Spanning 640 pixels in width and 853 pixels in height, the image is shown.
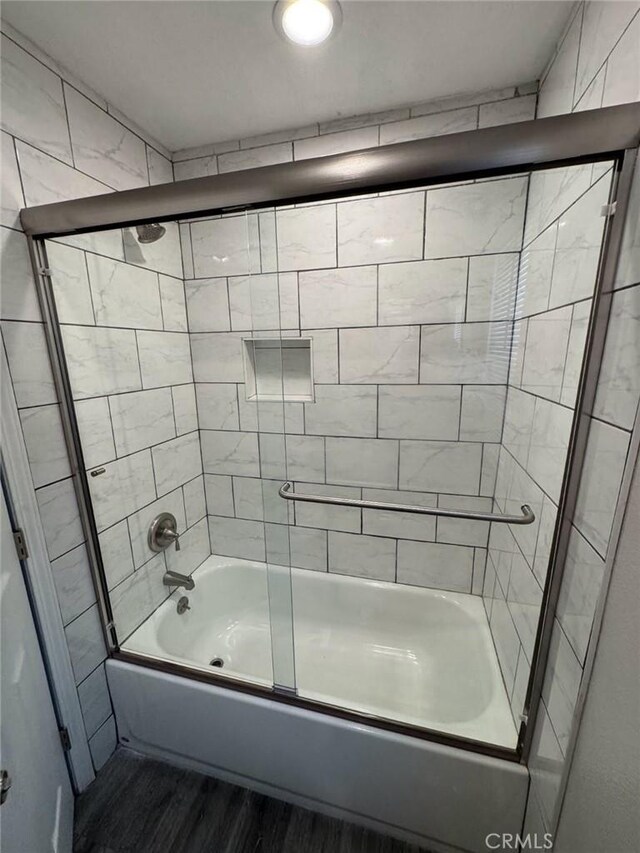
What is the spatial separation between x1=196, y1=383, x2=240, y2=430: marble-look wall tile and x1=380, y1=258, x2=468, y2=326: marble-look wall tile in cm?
83

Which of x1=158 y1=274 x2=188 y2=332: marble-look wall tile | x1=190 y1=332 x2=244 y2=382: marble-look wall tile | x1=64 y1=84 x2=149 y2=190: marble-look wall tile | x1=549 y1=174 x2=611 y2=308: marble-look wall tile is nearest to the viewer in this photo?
x1=549 y1=174 x2=611 y2=308: marble-look wall tile

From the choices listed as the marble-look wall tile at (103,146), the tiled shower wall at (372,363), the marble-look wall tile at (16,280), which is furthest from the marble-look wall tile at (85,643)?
the marble-look wall tile at (103,146)

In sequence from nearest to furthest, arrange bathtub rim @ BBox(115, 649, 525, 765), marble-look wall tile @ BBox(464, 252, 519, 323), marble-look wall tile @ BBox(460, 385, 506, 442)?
bathtub rim @ BBox(115, 649, 525, 765) < marble-look wall tile @ BBox(464, 252, 519, 323) < marble-look wall tile @ BBox(460, 385, 506, 442)

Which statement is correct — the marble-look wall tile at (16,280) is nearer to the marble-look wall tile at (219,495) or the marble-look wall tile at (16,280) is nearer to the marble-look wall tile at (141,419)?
the marble-look wall tile at (141,419)

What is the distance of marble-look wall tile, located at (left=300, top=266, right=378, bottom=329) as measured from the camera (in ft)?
4.78

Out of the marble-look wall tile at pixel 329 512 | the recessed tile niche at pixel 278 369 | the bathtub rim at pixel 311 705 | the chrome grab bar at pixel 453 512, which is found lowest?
the bathtub rim at pixel 311 705

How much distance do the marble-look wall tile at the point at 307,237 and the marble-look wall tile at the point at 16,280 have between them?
89 cm

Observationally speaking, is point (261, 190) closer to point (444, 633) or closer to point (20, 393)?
point (20, 393)

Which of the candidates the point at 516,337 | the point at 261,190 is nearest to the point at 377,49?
the point at 261,190

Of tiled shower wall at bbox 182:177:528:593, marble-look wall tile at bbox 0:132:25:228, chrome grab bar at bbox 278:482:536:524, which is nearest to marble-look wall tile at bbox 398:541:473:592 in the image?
tiled shower wall at bbox 182:177:528:593

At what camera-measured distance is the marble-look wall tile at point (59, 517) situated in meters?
1.05

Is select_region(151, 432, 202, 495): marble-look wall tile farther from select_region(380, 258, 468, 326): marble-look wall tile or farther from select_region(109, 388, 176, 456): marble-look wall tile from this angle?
select_region(380, 258, 468, 326): marble-look wall tile

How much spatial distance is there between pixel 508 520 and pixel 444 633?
0.90m

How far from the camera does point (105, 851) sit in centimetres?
105
